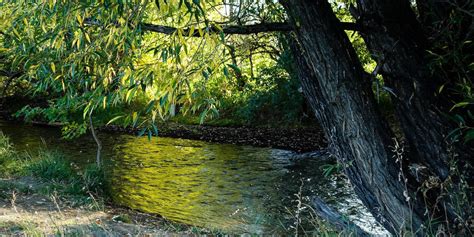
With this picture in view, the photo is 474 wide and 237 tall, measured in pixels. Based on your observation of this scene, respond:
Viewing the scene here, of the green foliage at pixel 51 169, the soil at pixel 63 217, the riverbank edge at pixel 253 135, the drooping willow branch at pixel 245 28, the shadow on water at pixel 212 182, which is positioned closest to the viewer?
the drooping willow branch at pixel 245 28

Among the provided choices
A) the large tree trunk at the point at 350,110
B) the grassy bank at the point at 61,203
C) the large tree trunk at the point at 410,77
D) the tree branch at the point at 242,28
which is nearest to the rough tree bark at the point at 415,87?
the large tree trunk at the point at 410,77

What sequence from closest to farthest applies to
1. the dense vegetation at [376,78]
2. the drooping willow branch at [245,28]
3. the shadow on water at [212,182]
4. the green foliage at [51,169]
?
the dense vegetation at [376,78], the drooping willow branch at [245,28], the shadow on water at [212,182], the green foliage at [51,169]

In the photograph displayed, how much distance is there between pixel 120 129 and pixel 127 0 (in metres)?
18.4

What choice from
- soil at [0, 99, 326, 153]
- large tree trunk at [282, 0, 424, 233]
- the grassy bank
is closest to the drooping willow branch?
large tree trunk at [282, 0, 424, 233]

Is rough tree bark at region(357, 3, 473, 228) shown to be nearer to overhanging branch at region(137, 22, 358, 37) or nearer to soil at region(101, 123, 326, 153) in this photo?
overhanging branch at region(137, 22, 358, 37)

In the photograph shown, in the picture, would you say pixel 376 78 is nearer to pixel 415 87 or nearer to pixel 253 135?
pixel 415 87

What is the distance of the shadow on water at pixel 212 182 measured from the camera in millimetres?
9055

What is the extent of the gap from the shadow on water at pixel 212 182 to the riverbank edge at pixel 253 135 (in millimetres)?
832

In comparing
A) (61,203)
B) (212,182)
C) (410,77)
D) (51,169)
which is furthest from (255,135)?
(410,77)

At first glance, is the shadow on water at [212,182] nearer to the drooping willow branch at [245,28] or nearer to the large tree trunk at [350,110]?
the large tree trunk at [350,110]

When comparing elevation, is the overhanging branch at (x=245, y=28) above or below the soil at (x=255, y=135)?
above

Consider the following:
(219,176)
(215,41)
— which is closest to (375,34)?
(215,41)

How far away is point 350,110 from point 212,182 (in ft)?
27.2

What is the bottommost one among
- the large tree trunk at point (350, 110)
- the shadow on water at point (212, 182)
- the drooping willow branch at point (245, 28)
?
the shadow on water at point (212, 182)
